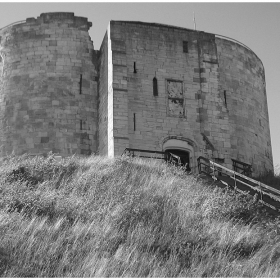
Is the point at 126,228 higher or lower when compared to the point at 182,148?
lower

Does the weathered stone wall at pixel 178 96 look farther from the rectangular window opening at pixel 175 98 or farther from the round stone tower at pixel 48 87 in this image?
the round stone tower at pixel 48 87

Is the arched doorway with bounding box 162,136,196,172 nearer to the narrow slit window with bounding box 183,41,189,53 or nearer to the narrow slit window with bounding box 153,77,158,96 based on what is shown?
the narrow slit window with bounding box 153,77,158,96

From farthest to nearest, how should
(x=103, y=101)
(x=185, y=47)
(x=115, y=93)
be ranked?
(x=185, y=47) < (x=103, y=101) < (x=115, y=93)

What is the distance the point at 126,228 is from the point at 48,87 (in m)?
11.7

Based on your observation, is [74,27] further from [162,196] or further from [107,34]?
[162,196]

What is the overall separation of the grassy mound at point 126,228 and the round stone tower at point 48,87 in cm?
562

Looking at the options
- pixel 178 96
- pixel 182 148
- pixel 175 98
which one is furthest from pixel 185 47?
pixel 182 148

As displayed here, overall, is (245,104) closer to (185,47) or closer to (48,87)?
(185,47)

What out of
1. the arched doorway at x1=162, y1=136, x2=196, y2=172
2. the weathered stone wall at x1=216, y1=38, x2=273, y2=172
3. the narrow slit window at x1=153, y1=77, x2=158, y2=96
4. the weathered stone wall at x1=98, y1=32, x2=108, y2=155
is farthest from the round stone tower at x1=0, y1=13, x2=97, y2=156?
the weathered stone wall at x1=216, y1=38, x2=273, y2=172

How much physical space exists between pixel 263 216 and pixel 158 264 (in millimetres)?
4616

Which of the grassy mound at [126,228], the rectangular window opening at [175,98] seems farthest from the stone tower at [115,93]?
the grassy mound at [126,228]

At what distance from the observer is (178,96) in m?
22.7

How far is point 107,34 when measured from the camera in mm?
22922

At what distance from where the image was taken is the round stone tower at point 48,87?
21.9 meters
